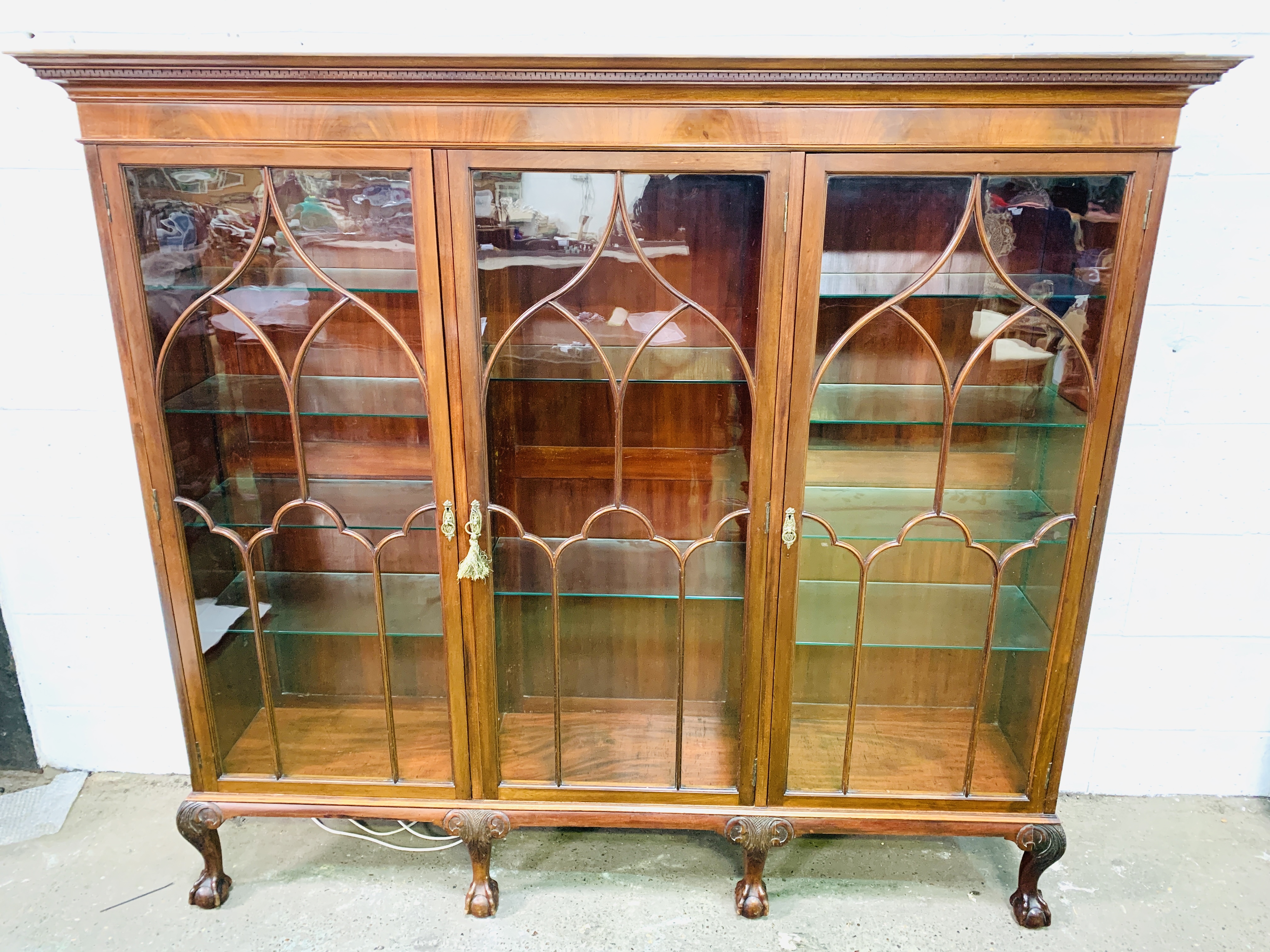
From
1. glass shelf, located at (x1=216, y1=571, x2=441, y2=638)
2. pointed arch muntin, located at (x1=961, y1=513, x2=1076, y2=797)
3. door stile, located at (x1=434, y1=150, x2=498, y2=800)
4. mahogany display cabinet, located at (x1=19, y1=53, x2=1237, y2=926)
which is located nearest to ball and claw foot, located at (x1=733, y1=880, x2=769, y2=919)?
mahogany display cabinet, located at (x1=19, y1=53, x2=1237, y2=926)

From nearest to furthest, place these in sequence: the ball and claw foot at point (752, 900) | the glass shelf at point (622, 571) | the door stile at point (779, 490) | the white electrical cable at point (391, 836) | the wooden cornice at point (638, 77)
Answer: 1. the wooden cornice at point (638, 77)
2. the door stile at point (779, 490)
3. the glass shelf at point (622, 571)
4. the ball and claw foot at point (752, 900)
5. the white electrical cable at point (391, 836)

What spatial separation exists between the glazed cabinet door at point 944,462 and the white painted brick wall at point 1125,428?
44 centimetres

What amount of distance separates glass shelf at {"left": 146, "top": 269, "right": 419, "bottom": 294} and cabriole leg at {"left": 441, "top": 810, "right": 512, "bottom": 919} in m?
1.05

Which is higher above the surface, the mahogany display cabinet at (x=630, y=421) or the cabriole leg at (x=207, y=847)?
the mahogany display cabinet at (x=630, y=421)

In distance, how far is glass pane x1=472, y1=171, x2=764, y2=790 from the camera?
145 cm

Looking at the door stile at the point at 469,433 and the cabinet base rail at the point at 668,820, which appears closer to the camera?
the door stile at the point at 469,433

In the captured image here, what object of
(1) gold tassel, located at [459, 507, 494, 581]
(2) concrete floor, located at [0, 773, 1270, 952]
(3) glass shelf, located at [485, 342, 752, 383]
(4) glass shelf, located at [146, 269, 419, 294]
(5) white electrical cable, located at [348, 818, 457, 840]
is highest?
(4) glass shelf, located at [146, 269, 419, 294]

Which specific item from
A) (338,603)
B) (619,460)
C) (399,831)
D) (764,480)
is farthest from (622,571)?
(399,831)

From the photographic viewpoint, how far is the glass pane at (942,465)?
142 cm

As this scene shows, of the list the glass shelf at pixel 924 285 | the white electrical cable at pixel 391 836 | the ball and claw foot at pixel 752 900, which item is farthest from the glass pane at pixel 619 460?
the white electrical cable at pixel 391 836

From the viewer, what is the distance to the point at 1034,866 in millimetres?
1705

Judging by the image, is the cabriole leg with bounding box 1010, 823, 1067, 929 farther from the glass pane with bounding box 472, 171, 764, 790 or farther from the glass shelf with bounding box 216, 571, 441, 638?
the glass shelf with bounding box 216, 571, 441, 638

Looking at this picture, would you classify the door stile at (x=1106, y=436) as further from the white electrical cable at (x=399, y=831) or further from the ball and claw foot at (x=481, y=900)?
the white electrical cable at (x=399, y=831)

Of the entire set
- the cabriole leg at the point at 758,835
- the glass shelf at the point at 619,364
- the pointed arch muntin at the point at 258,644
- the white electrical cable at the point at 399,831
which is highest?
the glass shelf at the point at 619,364
